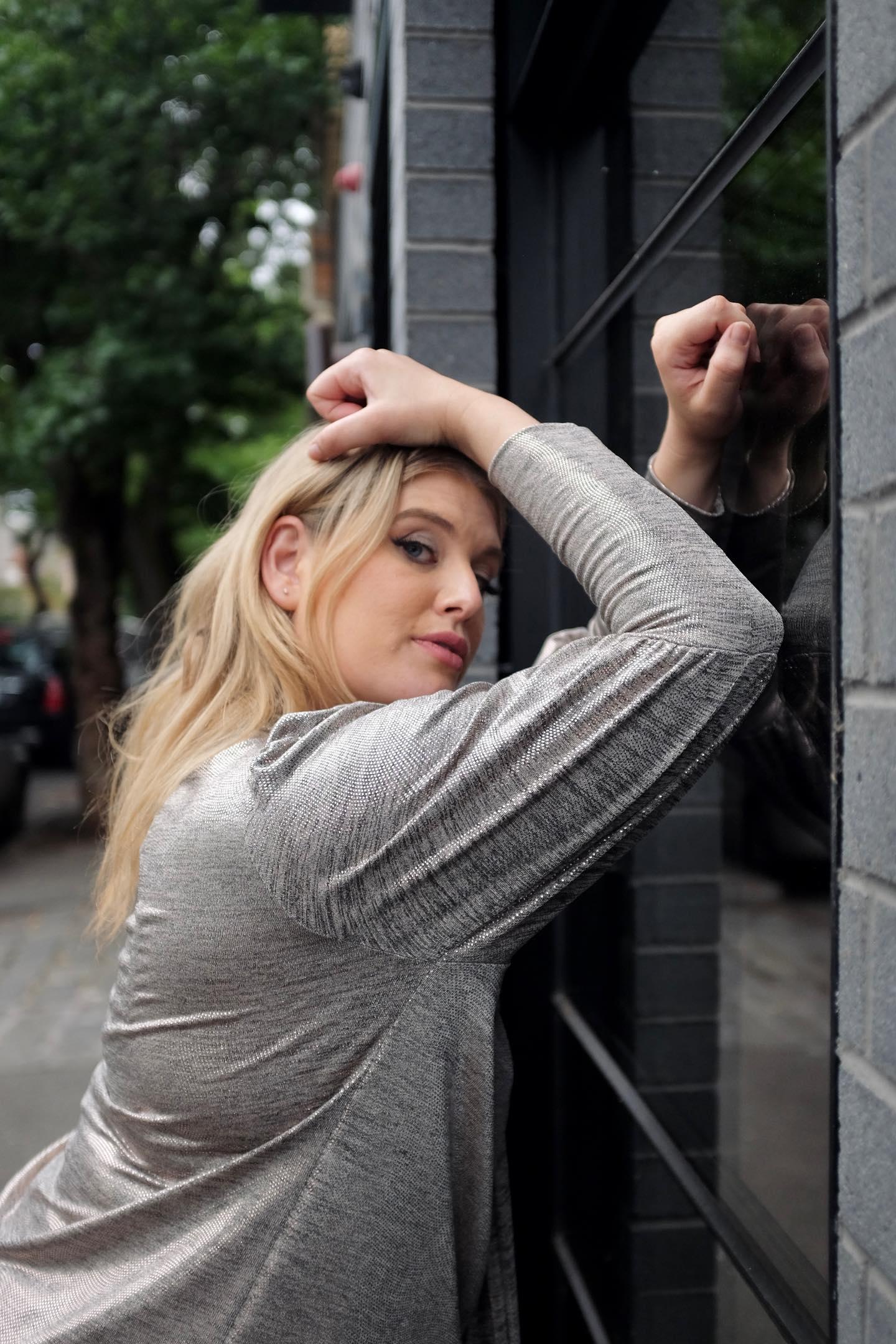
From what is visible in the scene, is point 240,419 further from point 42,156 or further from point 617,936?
point 617,936

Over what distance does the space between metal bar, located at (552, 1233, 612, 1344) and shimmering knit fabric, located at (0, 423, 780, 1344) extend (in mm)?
987

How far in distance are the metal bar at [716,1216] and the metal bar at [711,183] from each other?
1372 millimetres

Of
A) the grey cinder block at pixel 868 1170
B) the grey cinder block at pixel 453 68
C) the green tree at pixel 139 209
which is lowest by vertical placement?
the grey cinder block at pixel 868 1170

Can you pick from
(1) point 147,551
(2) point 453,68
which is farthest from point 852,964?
(1) point 147,551

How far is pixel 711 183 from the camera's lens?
1653 millimetres

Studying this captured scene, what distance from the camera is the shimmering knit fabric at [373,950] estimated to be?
119 centimetres

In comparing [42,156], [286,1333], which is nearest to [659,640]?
[286,1333]

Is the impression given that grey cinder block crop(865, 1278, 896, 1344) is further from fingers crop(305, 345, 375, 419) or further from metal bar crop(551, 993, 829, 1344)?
fingers crop(305, 345, 375, 419)

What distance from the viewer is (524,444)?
54.7 inches

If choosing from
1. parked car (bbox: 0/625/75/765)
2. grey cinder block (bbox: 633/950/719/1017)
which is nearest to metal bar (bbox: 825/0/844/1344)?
grey cinder block (bbox: 633/950/719/1017)

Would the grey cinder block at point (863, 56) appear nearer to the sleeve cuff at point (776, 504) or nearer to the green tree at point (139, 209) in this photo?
the sleeve cuff at point (776, 504)

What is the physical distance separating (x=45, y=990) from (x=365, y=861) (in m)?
6.05

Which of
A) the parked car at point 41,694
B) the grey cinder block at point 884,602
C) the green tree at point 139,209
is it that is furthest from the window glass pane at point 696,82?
the parked car at point 41,694

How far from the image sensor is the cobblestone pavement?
16.0ft
